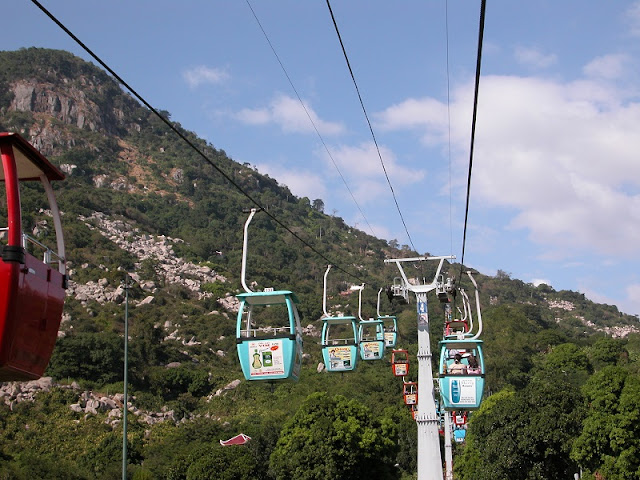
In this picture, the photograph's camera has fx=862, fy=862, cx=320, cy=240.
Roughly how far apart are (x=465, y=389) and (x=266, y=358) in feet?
36.3

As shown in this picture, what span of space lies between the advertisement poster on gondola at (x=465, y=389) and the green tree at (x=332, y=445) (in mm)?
20047

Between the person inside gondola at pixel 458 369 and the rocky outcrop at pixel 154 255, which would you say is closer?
the person inside gondola at pixel 458 369

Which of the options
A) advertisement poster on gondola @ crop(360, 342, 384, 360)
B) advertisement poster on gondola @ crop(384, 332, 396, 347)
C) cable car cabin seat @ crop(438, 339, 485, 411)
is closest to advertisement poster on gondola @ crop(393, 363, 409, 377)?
advertisement poster on gondola @ crop(360, 342, 384, 360)

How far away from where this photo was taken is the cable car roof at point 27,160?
824 cm

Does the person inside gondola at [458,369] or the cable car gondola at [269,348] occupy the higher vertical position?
the person inside gondola at [458,369]

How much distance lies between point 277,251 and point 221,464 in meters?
115

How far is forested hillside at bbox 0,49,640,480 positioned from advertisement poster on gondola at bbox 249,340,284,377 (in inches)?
323

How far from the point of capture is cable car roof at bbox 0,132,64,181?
824cm

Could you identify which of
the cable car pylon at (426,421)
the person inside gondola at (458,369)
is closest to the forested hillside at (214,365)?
the cable car pylon at (426,421)

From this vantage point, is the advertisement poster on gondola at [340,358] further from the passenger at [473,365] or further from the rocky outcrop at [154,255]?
the rocky outcrop at [154,255]

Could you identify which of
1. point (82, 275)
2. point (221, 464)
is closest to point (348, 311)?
point (82, 275)

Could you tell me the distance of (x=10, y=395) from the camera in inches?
2655

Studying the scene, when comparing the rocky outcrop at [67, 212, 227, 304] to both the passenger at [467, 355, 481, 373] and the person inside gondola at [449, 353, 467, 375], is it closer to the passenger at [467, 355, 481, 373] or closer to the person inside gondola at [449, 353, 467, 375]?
the passenger at [467, 355, 481, 373]

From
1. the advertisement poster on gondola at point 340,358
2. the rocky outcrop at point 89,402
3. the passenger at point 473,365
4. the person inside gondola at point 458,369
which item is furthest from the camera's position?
the rocky outcrop at point 89,402
